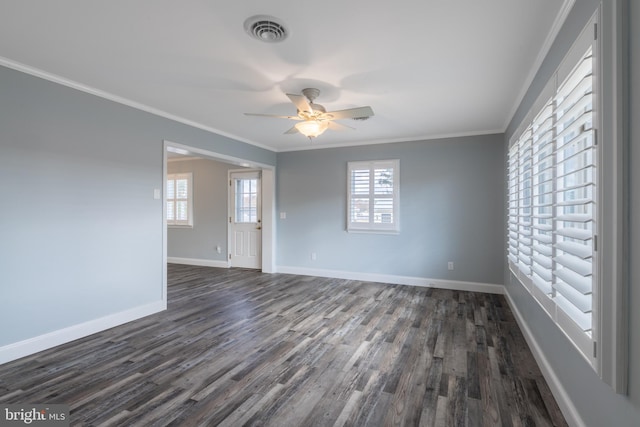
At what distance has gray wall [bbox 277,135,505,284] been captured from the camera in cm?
482

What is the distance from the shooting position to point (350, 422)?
1866 millimetres

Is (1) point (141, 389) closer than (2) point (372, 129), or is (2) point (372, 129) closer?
(1) point (141, 389)

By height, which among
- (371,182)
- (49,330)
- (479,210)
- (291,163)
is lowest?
(49,330)

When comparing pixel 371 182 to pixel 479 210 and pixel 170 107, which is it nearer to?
pixel 479 210

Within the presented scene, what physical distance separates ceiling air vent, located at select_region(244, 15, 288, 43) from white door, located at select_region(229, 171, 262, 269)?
454 cm

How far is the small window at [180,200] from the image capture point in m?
7.17

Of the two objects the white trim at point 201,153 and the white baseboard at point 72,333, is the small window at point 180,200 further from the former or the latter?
the white baseboard at point 72,333

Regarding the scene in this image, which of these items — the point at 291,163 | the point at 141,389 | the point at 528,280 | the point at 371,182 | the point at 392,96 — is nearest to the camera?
the point at 141,389

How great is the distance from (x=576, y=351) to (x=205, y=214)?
22.0 feet

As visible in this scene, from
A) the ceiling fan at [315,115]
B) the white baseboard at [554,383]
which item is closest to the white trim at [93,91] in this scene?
the ceiling fan at [315,115]

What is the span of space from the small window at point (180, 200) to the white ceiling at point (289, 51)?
3680 mm

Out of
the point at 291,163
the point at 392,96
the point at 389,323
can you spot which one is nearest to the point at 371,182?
the point at 291,163

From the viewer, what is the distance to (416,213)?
5219 mm

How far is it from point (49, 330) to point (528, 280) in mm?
4388
